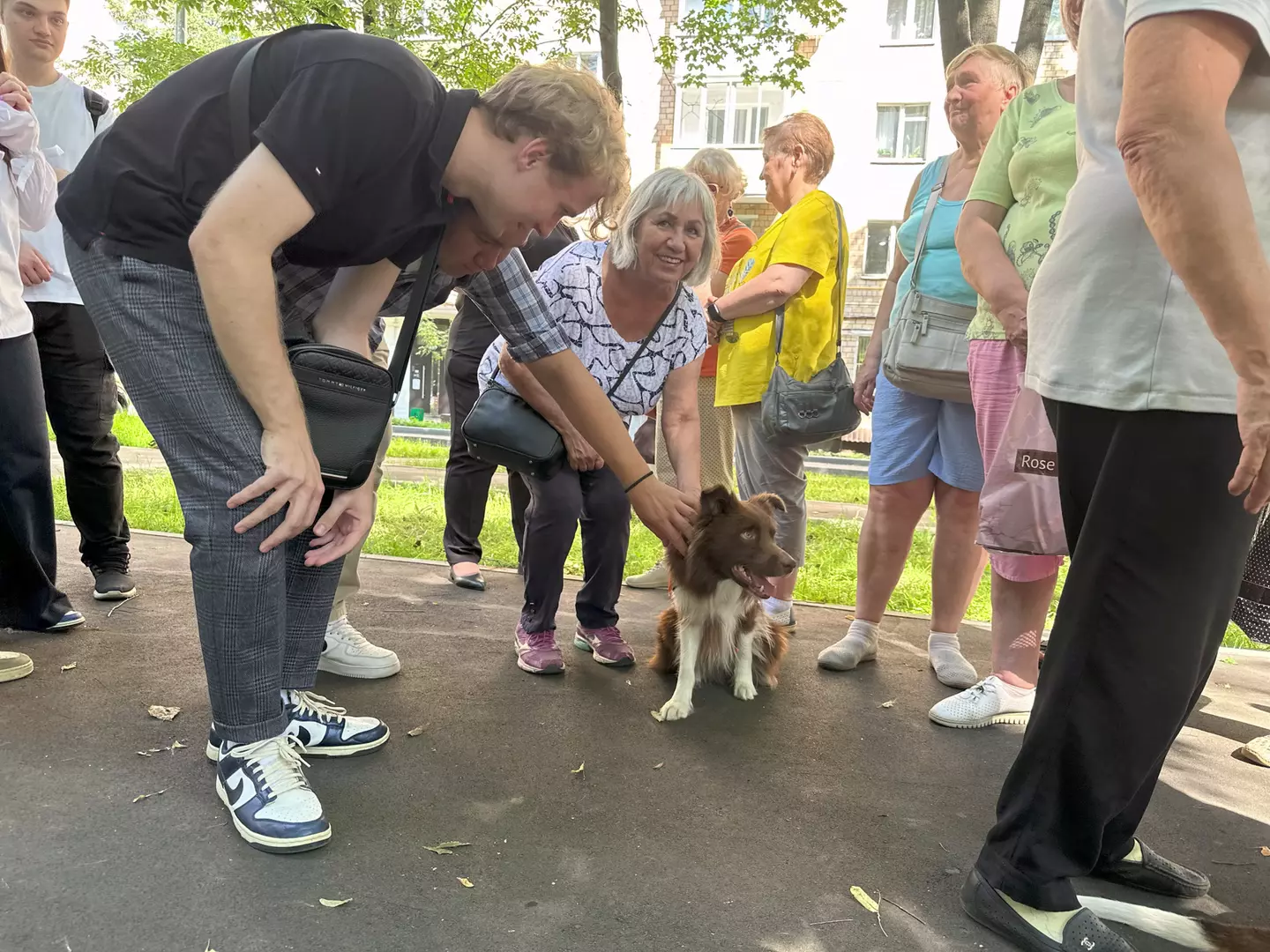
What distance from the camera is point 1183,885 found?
7.41 feet

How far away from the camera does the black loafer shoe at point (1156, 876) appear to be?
7.43ft

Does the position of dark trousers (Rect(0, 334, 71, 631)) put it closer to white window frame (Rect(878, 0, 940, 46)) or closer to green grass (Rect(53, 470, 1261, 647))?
green grass (Rect(53, 470, 1261, 647))

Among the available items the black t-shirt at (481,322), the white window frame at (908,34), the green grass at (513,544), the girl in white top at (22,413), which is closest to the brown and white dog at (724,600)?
the green grass at (513,544)

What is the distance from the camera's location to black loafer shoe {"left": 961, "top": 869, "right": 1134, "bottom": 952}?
1.91 meters

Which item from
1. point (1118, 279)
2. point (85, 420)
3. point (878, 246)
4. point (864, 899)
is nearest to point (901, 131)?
point (878, 246)

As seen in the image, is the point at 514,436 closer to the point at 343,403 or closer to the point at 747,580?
the point at 747,580

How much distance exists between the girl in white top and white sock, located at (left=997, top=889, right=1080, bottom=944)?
10.8 ft

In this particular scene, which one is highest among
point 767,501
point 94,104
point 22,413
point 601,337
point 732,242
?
point 94,104

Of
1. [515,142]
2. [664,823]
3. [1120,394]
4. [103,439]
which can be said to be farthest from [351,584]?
[1120,394]

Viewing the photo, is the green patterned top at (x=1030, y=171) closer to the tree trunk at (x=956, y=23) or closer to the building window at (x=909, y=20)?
the tree trunk at (x=956, y=23)

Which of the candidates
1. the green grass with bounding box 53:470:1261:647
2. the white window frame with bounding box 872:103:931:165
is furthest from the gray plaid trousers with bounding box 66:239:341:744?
the white window frame with bounding box 872:103:931:165

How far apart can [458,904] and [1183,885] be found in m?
1.75

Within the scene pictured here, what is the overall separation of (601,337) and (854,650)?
5.74ft

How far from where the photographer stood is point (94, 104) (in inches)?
163
